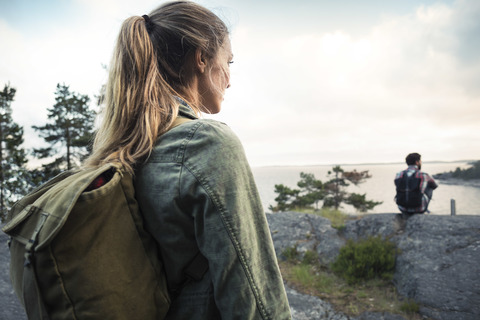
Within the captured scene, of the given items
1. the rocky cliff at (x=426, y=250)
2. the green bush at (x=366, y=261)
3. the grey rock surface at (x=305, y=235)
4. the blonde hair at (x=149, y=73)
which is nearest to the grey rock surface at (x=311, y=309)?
the rocky cliff at (x=426, y=250)

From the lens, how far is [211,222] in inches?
29.9

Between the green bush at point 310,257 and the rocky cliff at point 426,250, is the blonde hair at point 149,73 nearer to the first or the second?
the rocky cliff at point 426,250

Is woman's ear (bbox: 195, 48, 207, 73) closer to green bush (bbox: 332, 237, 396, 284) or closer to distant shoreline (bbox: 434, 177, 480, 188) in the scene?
green bush (bbox: 332, 237, 396, 284)

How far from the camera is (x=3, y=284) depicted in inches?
142

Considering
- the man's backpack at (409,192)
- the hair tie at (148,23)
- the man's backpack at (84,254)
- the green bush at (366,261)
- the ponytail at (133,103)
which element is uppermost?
the hair tie at (148,23)

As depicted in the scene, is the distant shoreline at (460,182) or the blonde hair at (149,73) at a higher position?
the blonde hair at (149,73)

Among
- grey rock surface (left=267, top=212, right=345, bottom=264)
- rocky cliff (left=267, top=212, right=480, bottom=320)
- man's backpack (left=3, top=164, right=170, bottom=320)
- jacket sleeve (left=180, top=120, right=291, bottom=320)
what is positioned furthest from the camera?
grey rock surface (left=267, top=212, right=345, bottom=264)

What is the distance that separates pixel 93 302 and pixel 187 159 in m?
0.45

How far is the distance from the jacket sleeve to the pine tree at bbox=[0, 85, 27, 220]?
50.3ft

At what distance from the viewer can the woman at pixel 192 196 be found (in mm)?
768

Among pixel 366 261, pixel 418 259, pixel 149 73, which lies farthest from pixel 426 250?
pixel 149 73

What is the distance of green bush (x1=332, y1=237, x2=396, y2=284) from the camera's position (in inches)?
201

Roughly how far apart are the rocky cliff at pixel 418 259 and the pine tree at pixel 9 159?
9931 mm


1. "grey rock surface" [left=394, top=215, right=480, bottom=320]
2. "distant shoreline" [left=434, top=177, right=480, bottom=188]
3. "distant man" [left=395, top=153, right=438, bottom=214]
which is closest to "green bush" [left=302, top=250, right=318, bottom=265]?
"grey rock surface" [left=394, top=215, right=480, bottom=320]
